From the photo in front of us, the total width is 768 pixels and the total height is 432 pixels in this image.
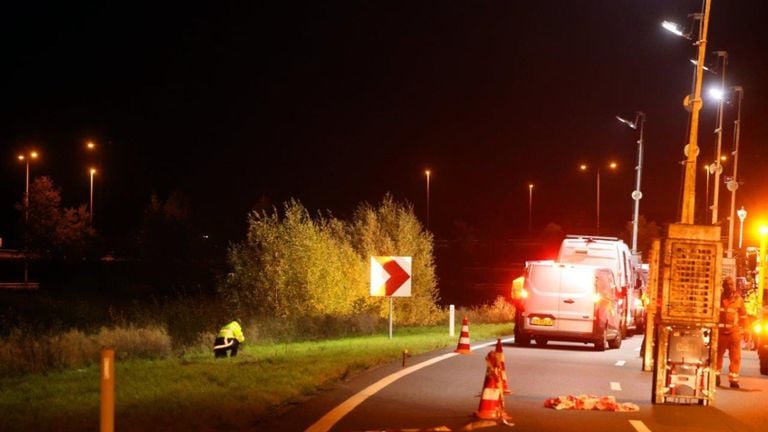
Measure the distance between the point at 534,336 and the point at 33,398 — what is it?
52.4ft

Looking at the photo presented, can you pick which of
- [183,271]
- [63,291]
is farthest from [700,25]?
[183,271]

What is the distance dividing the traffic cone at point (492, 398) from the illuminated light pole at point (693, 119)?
13.9 m

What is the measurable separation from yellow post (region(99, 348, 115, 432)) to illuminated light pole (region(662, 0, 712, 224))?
18.6 metres

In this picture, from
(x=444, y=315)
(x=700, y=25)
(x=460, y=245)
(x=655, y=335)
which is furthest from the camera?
(x=460, y=245)

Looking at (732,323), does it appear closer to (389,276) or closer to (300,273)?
(389,276)

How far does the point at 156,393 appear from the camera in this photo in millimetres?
14812

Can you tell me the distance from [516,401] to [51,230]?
2875 inches

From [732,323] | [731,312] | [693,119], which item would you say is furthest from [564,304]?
[732,323]

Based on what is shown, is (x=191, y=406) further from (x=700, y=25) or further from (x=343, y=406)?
(x=700, y=25)

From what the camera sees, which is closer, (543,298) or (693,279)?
(693,279)

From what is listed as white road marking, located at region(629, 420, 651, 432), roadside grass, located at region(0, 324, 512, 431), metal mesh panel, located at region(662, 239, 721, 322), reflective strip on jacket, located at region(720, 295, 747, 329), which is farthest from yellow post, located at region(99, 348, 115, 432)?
reflective strip on jacket, located at region(720, 295, 747, 329)

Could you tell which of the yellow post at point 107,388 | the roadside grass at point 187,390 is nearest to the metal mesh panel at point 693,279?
the roadside grass at point 187,390

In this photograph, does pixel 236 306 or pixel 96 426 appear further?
pixel 236 306

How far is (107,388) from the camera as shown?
9844 mm
